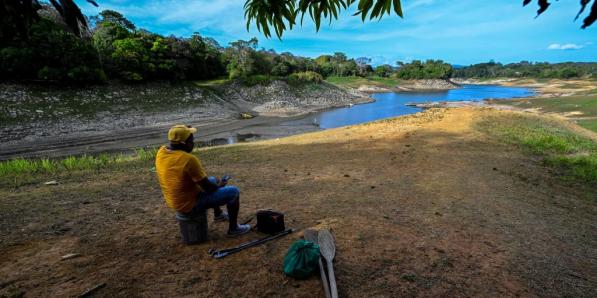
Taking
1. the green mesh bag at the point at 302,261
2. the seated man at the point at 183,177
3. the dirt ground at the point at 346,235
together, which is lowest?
the dirt ground at the point at 346,235

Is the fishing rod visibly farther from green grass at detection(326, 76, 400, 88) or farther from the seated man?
green grass at detection(326, 76, 400, 88)

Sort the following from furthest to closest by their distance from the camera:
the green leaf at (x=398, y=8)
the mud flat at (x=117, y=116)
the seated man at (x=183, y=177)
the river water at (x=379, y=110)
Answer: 1. the river water at (x=379, y=110)
2. the mud flat at (x=117, y=116)
3. the seated man at (x=183, y=177)
4. the green leaf at (x=398, y=8)

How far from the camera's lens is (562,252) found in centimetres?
419

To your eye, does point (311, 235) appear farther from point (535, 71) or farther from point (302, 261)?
point (535, 71)

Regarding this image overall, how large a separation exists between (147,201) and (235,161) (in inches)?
209

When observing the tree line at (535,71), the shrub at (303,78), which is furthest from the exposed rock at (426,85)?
the shrub at (303,78)

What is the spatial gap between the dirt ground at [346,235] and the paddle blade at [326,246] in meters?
0.15

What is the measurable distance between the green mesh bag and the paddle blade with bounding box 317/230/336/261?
Answer: 0.83 ft

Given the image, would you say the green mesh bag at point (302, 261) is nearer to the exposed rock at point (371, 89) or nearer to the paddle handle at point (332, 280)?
the paddle handle at point (332, 280)

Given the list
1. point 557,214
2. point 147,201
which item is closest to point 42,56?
point 147,201

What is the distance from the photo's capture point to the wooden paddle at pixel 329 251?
9.80ft

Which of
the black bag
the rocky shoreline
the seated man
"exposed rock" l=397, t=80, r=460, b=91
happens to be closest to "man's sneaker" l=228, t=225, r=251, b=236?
the black bag

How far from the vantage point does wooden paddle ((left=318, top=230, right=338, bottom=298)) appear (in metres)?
2.99

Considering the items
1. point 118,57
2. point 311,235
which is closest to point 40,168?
point 311,235
